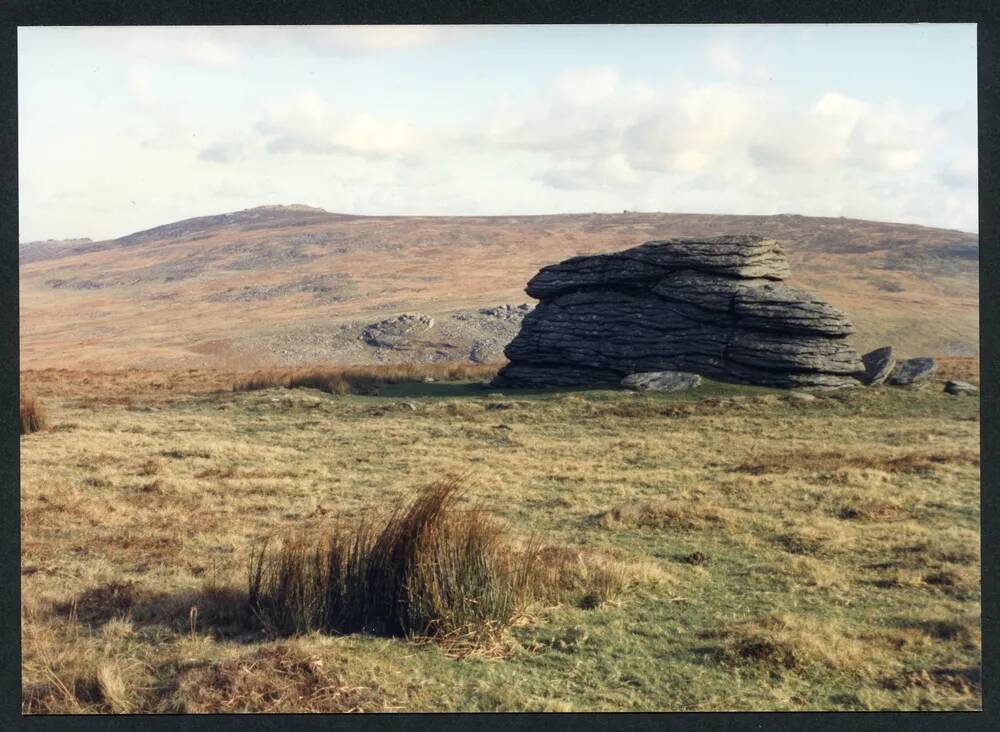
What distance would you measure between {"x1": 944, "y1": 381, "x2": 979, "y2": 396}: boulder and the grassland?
3384mm

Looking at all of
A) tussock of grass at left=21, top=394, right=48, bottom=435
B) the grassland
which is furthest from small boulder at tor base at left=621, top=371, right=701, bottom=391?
tussock of grass at left=21, top=394, right=48, bottom=435

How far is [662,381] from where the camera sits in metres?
29.8

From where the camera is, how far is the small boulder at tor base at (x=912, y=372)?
29.8m

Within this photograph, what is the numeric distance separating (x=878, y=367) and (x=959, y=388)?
2760mm

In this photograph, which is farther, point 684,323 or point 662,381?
point 684,323

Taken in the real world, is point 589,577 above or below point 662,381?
above

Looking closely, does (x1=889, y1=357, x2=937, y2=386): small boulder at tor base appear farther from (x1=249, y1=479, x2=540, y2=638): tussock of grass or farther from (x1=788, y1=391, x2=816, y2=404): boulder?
(x1=249, y1=479, x2=540, y2=638): tussock of grass

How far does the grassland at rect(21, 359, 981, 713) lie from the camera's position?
7.05m

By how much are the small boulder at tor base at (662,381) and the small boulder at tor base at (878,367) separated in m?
5.80

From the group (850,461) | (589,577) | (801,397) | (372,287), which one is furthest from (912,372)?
(372,287)

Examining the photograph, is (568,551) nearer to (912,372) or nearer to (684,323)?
(684,323)
